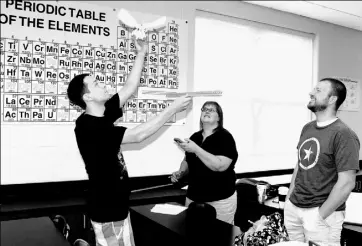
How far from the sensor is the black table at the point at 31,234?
3.49 ft

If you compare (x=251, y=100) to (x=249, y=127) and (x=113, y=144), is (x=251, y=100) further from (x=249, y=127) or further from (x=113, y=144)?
(x=113, y=144)

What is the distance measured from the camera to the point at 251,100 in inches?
77.2

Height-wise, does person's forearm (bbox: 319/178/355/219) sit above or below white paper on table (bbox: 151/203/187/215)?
above

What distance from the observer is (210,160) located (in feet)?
5.86

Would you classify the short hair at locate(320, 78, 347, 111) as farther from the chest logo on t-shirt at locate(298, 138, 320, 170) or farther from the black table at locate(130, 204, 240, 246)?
the black table at locate(130, 204, 240, 246)

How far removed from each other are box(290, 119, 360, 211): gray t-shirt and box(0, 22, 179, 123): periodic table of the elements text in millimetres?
900

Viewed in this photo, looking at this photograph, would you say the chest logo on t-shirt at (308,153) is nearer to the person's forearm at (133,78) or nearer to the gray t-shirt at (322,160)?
the gray t-shirt at (322,160)

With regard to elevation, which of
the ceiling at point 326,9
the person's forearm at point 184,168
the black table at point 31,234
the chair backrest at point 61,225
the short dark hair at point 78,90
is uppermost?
the ceiling at point 326,9

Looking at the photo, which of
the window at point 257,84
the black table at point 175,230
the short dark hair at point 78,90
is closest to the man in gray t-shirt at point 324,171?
the window at point 257,84

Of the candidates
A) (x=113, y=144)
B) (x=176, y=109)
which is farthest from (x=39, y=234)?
(x=176, y=109)

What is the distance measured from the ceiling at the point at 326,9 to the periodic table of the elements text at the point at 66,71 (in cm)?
108

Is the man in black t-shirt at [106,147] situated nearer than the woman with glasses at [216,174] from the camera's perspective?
Yes

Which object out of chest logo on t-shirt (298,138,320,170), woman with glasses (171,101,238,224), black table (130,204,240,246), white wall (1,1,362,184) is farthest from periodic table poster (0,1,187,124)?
chest logo on t-shirt (298,138,320,170)

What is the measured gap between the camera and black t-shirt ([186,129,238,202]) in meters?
1.90
